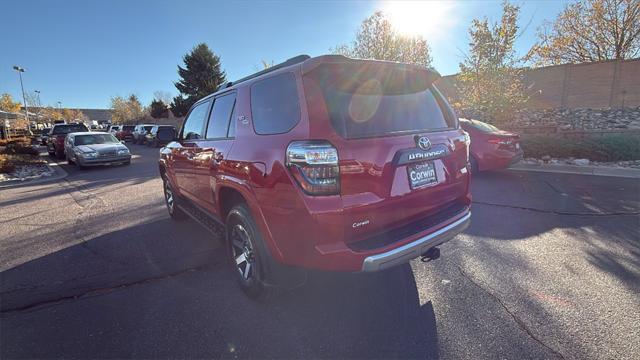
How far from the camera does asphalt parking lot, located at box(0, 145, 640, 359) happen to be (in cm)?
236

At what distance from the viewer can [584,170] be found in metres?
8.73

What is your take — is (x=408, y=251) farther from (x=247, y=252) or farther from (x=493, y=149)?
(x=493, y=149)

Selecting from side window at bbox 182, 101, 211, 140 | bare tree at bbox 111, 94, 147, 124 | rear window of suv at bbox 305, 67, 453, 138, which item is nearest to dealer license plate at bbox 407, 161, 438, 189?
rear window of suv at bbox 305, 67, 453, 138

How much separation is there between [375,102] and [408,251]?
119cm

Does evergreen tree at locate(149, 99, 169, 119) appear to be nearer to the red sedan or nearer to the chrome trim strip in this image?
the red sedan

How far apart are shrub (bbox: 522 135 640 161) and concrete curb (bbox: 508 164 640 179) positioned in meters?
1.11

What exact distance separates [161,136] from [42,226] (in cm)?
267

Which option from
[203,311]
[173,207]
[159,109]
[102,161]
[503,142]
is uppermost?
[159,109]

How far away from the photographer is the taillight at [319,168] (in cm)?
216

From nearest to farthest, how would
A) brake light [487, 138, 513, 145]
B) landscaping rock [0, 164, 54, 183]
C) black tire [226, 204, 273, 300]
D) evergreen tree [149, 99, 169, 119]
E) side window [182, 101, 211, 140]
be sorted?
black tire [226, 204, 273, 300] → side window [182, 101, 211, 140] → brake light [487, 138, 513, 145] → landscaping rock [0, 164, 54, 183] → evergreen tree [149, 99, 169, 119]

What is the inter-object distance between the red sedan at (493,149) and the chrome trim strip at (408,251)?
5.71m

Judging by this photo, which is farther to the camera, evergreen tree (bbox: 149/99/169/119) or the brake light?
evergreen tree (bbox: 149/99/169/119)

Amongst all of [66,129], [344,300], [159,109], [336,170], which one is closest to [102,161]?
[66,129]

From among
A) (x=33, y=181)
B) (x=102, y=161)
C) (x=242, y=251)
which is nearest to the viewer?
(x=242, y=251)
